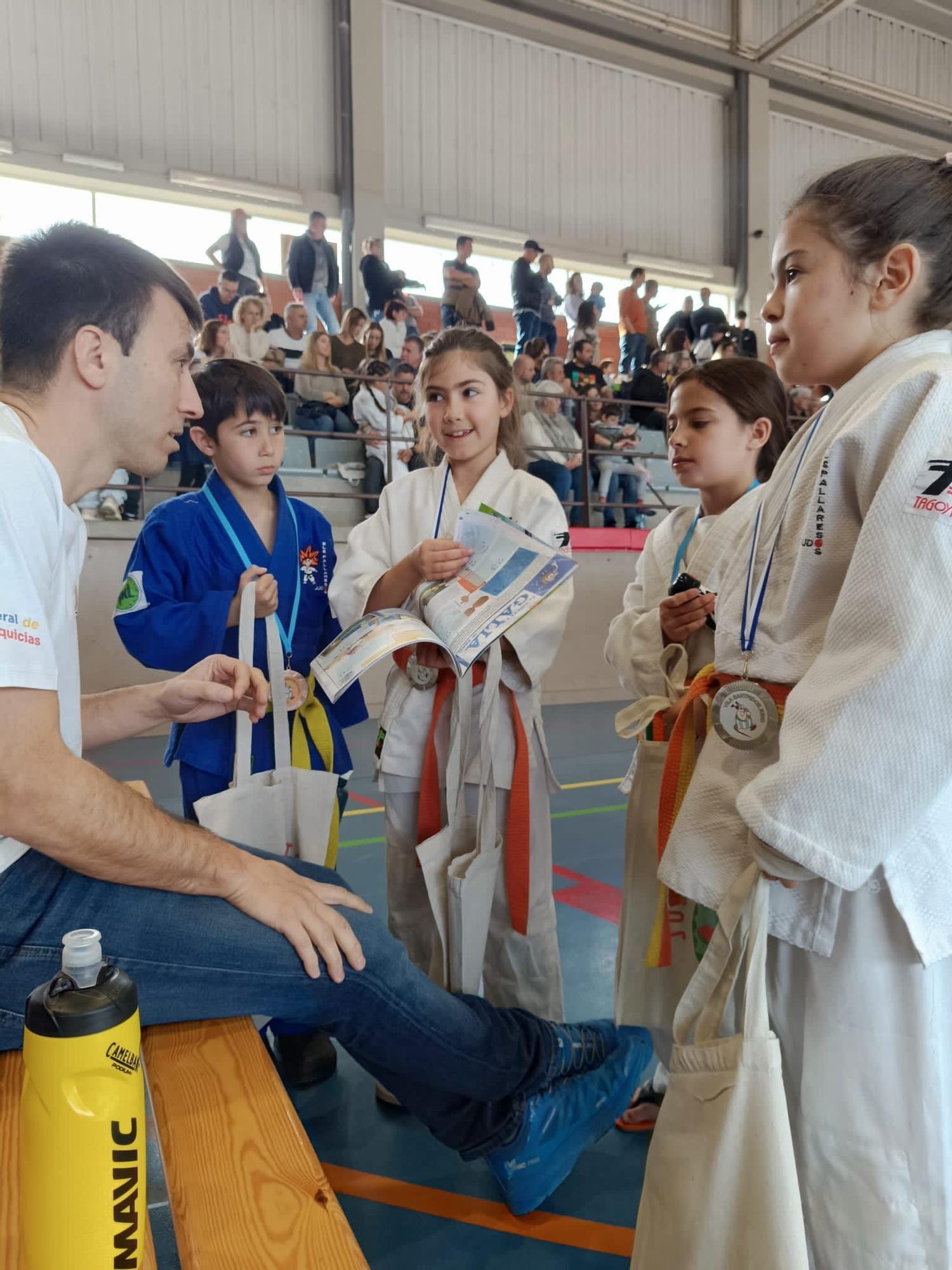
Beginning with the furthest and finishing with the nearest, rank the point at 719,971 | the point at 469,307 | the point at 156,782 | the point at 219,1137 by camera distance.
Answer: the point at 469,307 → the point at 156,782 → the point at 719,971 → the point at 219,1137

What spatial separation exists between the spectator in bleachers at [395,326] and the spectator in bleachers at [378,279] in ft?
0.22

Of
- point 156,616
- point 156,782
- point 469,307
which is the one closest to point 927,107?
point 469,307

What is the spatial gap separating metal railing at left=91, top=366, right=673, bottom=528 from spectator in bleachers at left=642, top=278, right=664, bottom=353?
143 centimetres

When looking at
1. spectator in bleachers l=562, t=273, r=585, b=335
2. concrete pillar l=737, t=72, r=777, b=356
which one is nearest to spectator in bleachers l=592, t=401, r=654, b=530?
spectator in bleachers l=562, t=273, r=585, b=335

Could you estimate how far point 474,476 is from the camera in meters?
2.03

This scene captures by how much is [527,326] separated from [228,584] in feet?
26.0

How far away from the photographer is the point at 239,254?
794 cm

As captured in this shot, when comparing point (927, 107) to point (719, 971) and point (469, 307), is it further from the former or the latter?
point (719, 971)

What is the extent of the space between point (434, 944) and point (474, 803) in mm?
301

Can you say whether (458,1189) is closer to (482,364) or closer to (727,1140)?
(727,1140)

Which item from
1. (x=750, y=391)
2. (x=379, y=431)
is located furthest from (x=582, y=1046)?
(x=379, y=431)

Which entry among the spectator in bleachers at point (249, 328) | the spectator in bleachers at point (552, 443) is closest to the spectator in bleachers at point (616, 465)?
the spectator in bleachers at point (552, 443)

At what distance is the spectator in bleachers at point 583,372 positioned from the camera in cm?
849

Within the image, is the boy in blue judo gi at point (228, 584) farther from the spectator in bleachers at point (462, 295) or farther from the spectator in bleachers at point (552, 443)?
the spectator in bleachers at point (462, 295)
